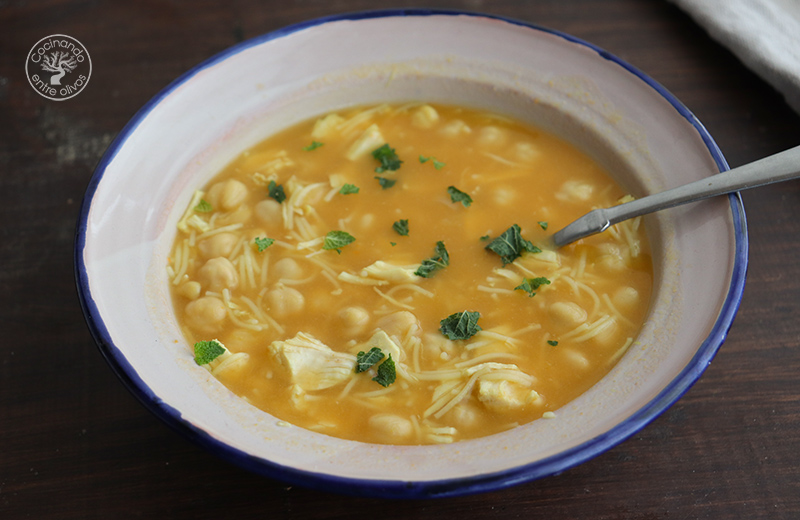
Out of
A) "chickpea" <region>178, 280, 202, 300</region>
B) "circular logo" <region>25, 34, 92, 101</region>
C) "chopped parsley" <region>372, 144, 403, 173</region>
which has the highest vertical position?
"chopped parsley" <region>372, 144, 403, 173</region>

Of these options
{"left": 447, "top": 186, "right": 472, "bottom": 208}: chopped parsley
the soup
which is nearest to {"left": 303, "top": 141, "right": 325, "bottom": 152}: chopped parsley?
the soup

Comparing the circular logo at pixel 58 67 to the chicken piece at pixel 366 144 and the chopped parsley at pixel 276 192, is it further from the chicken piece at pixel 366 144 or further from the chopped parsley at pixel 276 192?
the chicken piece at pixel 366 144

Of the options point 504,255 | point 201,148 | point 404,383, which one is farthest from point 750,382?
point 201,148

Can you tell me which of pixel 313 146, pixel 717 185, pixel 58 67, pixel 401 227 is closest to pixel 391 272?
pixel 401 227

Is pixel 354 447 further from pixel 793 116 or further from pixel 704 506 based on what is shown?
pixel 793 116

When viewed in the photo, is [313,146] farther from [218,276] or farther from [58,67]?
[58,67]

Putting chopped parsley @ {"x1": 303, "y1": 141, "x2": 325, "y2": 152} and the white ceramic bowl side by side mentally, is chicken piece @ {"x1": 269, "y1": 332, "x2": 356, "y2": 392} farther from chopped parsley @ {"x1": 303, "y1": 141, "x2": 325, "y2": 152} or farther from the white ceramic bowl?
chopped parsley @ {"x1": 303, "y1": 141, "x2": 325, "y2": 152}
